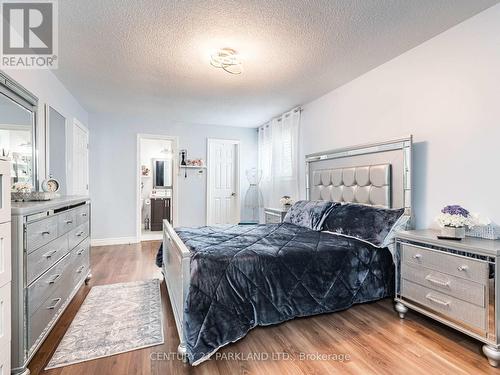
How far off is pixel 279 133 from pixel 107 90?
294cm

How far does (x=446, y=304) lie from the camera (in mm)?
1961

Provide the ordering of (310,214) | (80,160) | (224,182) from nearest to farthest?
(310,214), (80,160), (224,182)

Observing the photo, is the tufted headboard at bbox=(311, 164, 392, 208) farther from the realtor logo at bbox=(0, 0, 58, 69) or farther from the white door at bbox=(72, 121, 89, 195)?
the white door at bbox=(72, 121, 89, 195)

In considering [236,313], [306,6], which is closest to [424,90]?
[306,6]

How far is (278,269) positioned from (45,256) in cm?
173

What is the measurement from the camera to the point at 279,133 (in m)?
5.11

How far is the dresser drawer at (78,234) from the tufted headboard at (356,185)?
3029mm

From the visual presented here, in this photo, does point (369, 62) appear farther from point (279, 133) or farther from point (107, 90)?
point (107, 90)

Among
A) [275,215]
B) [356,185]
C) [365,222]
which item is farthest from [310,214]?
[275,215]

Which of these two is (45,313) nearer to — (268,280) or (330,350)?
(268,280)

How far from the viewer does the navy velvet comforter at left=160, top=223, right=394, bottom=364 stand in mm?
1815

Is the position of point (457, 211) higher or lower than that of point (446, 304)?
higher

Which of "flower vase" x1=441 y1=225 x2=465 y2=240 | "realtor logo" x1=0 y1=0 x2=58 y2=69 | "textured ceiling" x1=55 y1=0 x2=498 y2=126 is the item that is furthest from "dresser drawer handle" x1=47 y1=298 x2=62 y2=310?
"flower vase" x1=441 y1=225 x2=465 y2=240

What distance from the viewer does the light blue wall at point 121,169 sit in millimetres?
5082
